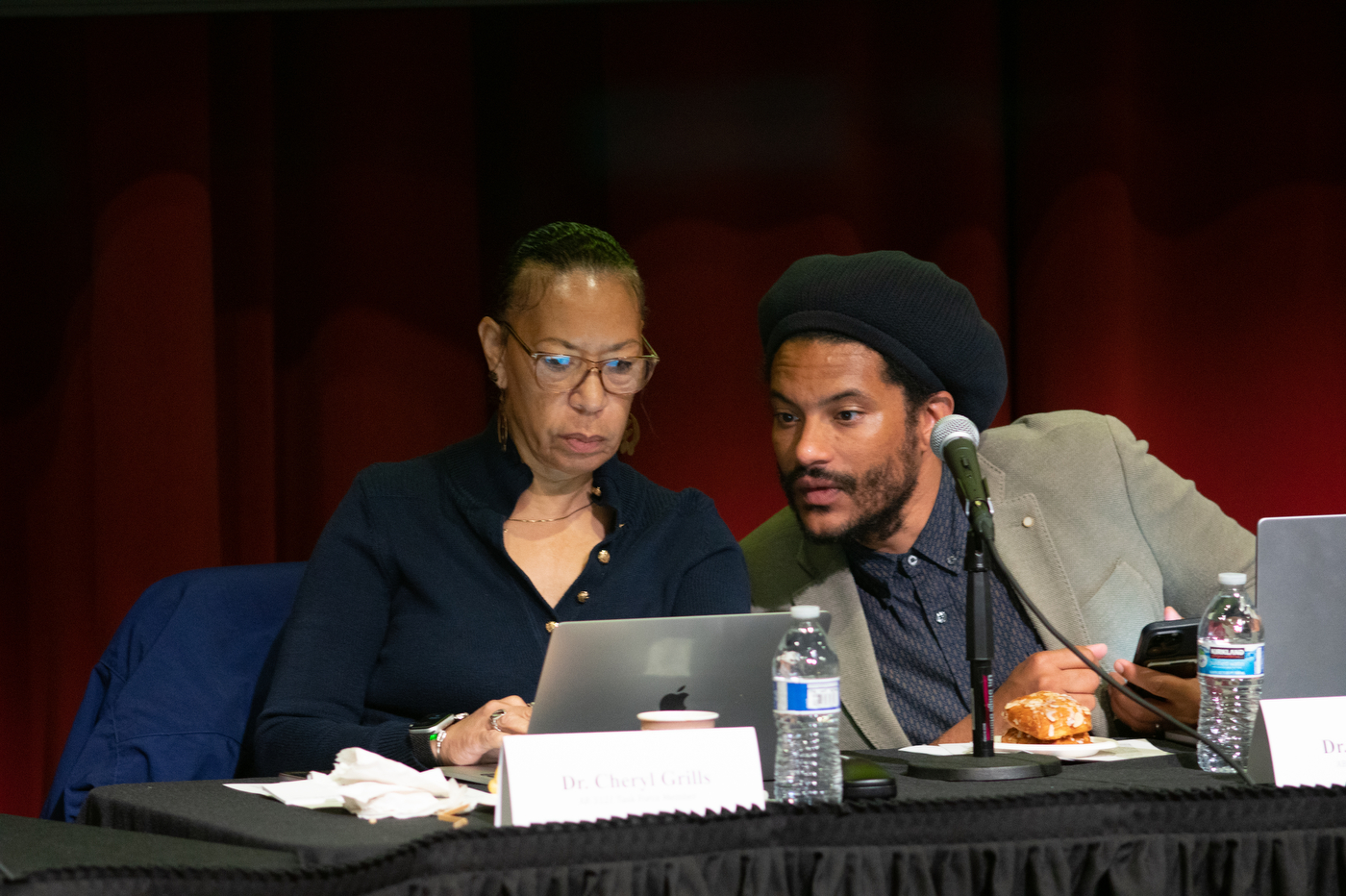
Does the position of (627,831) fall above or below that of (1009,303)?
below

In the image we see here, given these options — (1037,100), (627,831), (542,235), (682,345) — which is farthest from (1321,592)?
(1037,100)

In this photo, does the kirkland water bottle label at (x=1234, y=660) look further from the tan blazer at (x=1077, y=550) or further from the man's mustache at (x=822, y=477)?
the man's mustache at (x=822, y=477)

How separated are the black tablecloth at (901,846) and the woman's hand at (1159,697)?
0.48 metres

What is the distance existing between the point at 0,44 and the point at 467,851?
2859 mm

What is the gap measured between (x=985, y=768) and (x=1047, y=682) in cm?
47

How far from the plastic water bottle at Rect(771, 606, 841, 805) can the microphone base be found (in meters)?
0.18

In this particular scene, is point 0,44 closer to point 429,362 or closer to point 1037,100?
point 429,362

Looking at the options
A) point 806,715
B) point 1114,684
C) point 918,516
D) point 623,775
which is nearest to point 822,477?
point 918,516

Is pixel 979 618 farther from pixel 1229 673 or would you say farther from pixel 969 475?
pixel 1229 673

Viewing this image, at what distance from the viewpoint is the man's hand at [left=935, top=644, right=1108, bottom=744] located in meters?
1.80

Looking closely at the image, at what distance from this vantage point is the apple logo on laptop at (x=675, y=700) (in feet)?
4.42

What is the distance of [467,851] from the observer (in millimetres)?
1066

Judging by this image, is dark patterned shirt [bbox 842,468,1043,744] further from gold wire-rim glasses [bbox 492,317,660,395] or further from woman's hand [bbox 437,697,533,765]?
woman's hand [bbox 437,697,533,765]

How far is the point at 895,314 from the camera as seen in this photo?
7.05 feet
